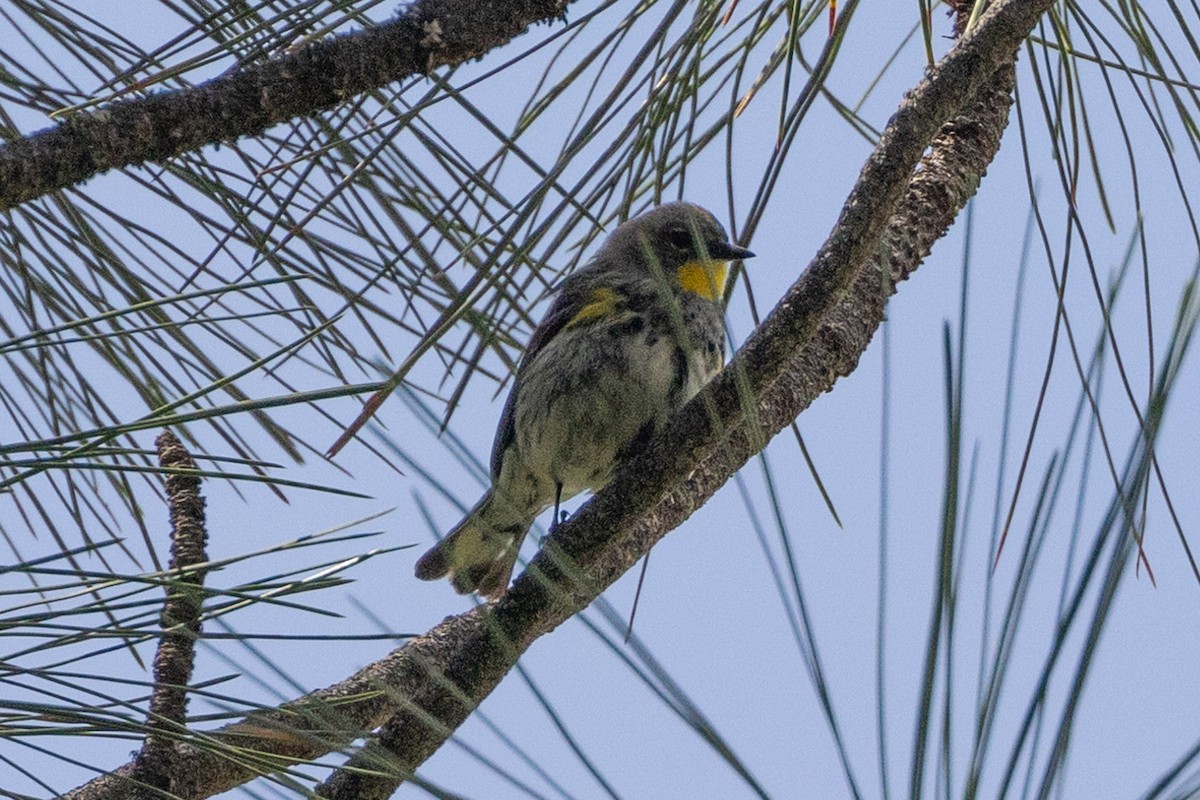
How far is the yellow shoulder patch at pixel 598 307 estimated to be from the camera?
144 inches

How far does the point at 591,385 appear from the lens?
354cm

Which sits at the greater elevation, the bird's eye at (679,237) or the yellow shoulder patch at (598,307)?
the bird's eye at (679,237)

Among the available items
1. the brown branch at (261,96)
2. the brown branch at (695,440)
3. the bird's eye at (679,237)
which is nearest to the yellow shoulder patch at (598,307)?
the bird's eye at (679,237)

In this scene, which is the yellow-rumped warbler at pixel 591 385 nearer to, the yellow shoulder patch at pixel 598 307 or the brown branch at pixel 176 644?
the yellow shoulder patch at pixel 598 307

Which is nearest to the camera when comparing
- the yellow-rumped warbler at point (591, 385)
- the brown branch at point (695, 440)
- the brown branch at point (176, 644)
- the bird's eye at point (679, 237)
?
the brown branch at point (695, 440)

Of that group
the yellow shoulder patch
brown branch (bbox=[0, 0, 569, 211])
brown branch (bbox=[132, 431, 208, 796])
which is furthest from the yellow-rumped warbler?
brown branch (bbox=[0, 0, 569, 211])

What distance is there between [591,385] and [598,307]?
240 millimetres

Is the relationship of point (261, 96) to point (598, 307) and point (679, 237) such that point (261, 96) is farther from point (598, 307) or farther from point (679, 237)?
point (679, 237)

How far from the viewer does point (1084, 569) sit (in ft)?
3.31

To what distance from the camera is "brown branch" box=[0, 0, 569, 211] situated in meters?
1.73

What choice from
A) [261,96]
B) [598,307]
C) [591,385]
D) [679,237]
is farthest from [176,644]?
[679,237]

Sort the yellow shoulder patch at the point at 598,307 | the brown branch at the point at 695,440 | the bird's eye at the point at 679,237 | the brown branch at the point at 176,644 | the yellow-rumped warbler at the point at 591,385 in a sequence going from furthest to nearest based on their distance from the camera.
Result: 1. the bird's eye at the point at 679,237
2. the yellow shoulder patch at the point at 598,307
3. the yellow-rumped warbler at the point at 591,385
4. the brown branch at the point at 176,644
5. the brown branch at the point at 695,440

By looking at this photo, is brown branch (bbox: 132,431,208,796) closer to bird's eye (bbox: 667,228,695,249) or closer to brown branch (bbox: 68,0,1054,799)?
brown branch (bbox: 68,0,1054,799)

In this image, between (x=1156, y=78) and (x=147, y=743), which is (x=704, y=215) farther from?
(x=147, y=743)
